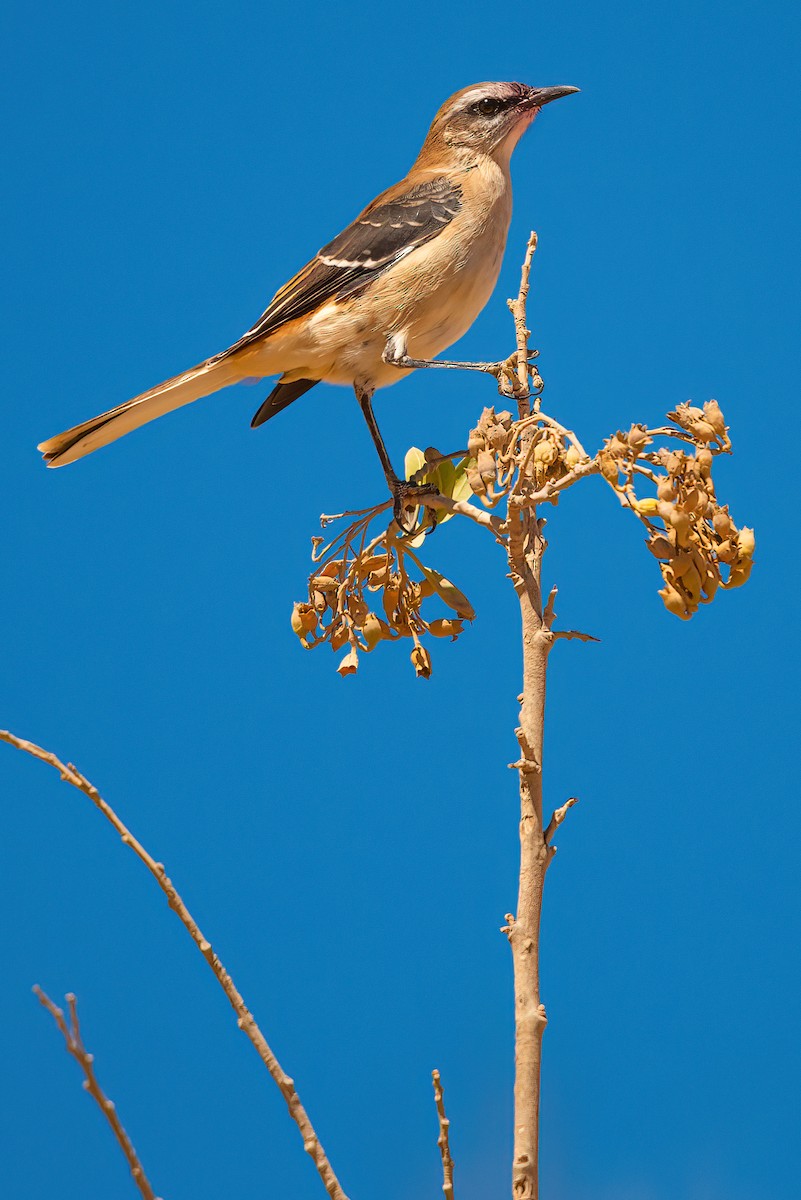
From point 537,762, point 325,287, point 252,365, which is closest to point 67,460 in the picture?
point 252,365

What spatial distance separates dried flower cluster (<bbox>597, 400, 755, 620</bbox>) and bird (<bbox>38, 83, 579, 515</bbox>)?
30.1 inches

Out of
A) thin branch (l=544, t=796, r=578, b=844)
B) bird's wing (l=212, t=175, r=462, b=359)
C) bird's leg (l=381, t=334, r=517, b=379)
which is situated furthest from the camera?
bird's wing (l=212, t=175, r=462, b=359)

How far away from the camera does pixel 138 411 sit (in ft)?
6.82

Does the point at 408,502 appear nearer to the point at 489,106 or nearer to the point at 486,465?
the point at 486,465

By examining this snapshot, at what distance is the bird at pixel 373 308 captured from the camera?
209cm

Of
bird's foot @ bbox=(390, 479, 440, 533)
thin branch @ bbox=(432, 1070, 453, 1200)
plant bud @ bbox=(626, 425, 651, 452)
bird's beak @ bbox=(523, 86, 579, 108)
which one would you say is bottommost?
thin branch @ bbox=(432, 1070, 453, 1200)

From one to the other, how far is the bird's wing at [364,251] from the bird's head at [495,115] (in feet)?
0.60

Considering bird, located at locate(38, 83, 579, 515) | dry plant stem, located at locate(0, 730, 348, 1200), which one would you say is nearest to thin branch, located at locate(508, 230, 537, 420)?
bird, located at locate(38, 83, 579, 515)

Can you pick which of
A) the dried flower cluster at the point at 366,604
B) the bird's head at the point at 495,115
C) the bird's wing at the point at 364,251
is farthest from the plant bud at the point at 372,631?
the bird's head at the point at 495,115

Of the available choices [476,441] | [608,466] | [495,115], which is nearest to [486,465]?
[476,441]

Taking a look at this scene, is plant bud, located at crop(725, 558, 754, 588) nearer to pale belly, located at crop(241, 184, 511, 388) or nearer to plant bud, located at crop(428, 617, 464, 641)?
plant bud, located at crop(428, 617, 464, 641)

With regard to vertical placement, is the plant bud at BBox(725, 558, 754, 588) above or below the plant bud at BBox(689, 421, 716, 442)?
below

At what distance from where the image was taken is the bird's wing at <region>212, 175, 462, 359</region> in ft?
7.07

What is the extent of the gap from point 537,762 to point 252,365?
1248 millimetres
